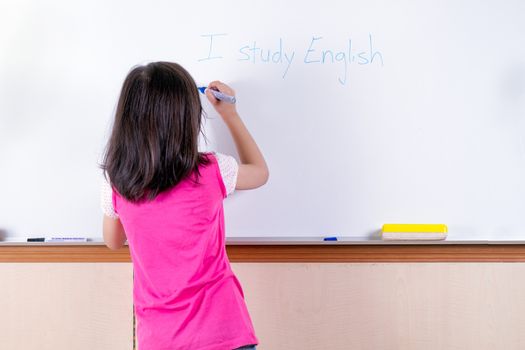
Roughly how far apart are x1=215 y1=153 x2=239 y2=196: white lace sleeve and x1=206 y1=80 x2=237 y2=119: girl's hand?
0.22 meters

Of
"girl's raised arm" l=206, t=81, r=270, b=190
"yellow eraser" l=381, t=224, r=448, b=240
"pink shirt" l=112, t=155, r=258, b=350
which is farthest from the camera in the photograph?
"yellow eraser" l=381, t=224, r=448, b=240

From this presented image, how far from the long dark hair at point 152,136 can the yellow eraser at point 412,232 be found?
0.50m

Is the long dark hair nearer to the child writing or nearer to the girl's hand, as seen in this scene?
the child writing

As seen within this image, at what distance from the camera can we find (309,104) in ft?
4.31

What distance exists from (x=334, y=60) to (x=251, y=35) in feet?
0.66

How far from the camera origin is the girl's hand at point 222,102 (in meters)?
1.25

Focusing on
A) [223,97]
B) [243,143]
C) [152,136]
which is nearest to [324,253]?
[243,143]

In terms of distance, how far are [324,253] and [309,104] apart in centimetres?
35

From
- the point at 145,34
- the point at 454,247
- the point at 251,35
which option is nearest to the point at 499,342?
the point at 454,247

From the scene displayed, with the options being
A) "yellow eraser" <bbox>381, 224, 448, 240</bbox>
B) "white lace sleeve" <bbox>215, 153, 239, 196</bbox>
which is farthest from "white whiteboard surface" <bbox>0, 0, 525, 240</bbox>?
"white lace sleeve" <bbox>215, 153, 239, 196</bbox>

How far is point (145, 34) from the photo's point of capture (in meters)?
1.31

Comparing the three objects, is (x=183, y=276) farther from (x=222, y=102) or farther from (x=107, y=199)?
(x=222, y=102)

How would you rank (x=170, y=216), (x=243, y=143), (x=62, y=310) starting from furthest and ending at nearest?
(x=62, y=310) < (x=243, y=143) < (x=170, y=216)

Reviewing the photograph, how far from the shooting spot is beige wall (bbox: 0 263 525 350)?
1329mm
